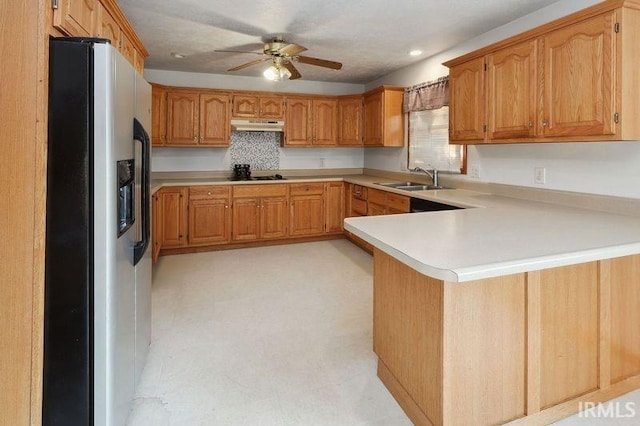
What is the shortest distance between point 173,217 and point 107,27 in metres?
2.55

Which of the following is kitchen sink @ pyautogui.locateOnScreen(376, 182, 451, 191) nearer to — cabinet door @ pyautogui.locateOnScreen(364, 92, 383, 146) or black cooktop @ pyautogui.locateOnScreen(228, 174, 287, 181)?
cabinet door @ pyautogui.locateOnScreen(364, 92, 383, 146)

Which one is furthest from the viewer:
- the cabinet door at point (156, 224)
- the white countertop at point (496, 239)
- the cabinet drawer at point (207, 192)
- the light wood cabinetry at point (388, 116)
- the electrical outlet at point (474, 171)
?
the light wood cabinetry at point (388, 116)

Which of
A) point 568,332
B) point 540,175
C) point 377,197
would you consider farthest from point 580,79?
A: point 377,197

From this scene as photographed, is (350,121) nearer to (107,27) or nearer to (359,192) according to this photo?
(359,192)

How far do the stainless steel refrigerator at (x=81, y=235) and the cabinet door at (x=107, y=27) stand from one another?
3.54 feet

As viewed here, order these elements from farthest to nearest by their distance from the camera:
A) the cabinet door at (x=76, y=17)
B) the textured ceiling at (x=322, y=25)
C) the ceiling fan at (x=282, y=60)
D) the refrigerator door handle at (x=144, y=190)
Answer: the ceiling fan at (x=282, y=60) → the textured ceiling at (x=322, y=25) → the refrigerator door handle at (x=144, y=190) → the cabinet door at (x=76, y=17)

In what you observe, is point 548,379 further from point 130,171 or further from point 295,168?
point 295,168

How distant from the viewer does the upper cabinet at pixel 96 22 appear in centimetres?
167

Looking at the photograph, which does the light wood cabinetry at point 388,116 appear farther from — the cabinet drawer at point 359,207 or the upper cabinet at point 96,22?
the upper cabinet at point 96,22

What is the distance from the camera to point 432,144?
4.32 metres

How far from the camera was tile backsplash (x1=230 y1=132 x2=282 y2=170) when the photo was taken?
5.41m

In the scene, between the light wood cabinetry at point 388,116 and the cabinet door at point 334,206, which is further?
the cabinet door at point 334,206

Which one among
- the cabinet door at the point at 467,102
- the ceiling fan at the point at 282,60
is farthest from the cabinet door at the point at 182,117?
the cabinet door at the point at 467,102

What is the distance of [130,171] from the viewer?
1.74 m
